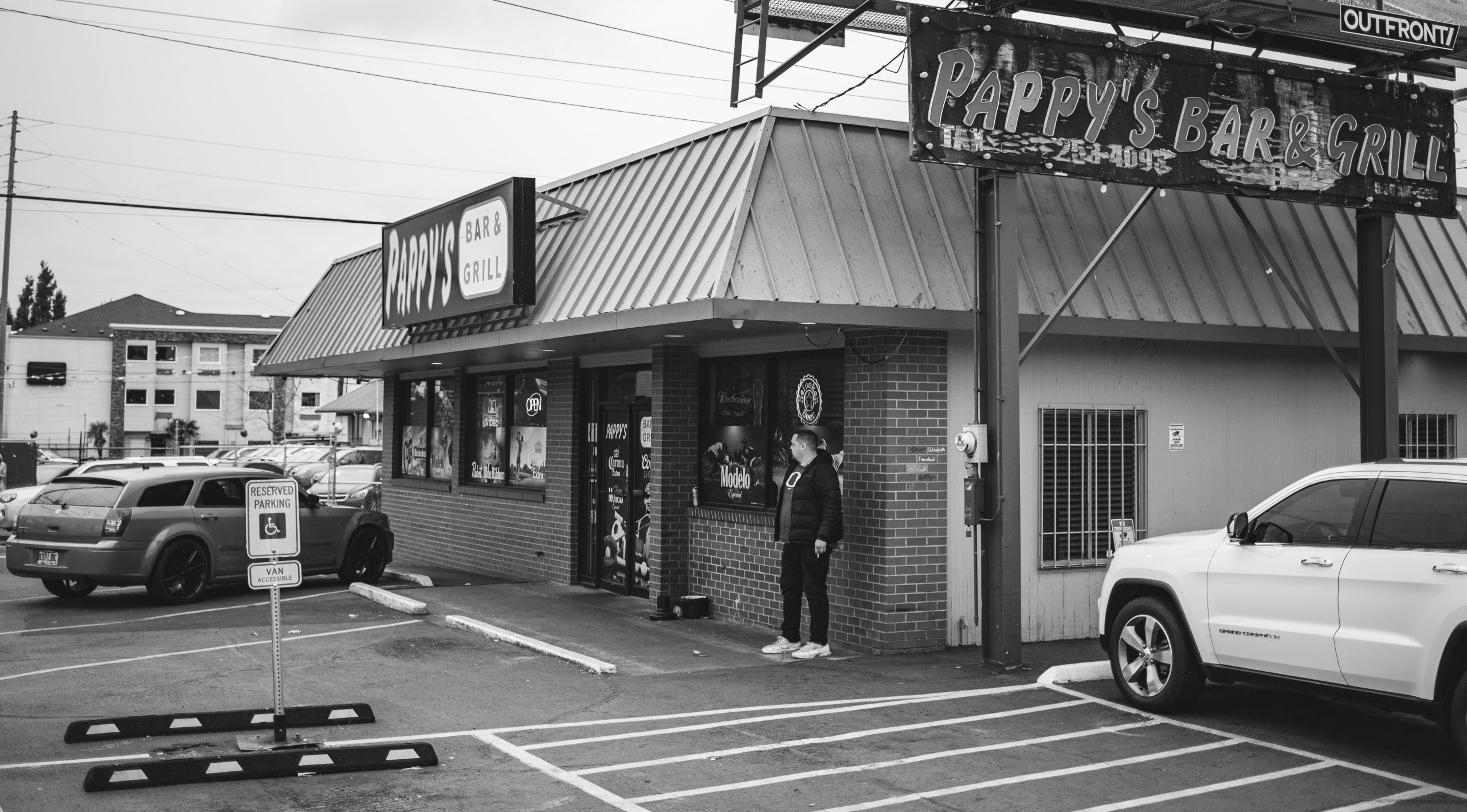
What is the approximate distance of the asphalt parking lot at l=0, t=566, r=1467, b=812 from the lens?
22.4ft

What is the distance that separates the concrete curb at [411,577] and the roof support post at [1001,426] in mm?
8945

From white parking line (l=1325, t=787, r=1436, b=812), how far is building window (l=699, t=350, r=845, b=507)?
5841 mm

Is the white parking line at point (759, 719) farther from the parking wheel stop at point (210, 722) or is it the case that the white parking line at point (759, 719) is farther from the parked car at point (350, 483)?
the parked car at point (350, 483)

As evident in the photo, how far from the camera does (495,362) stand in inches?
715

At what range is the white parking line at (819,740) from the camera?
24.6 ft

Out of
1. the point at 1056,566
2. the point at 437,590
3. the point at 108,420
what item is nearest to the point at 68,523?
the point at 437,590

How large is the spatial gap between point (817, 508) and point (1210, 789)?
461cm

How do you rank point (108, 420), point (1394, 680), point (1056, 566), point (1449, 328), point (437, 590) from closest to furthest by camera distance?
point (1394, 680) → point (1056, 566) → point (1449, 328) → point (437, 590) → point (108, 420)

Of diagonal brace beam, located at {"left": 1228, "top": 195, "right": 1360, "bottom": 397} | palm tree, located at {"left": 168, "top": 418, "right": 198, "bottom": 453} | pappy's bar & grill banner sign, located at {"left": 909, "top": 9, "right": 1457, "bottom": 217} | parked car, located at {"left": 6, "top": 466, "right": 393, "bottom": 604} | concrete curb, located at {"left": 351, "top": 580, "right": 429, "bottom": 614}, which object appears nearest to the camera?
pappy's bar & grill banner sign, located at {"left": 909, "top": 9, "right": 1457, "bottom": 217}

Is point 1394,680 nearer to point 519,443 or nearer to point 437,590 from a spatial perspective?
point 437,590

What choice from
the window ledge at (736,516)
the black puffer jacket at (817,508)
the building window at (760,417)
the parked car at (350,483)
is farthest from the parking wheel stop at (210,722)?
the parked car at (350,483)

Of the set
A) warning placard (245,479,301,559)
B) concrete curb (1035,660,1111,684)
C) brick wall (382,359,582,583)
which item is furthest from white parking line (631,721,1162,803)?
brick wall (382,359,582,583)

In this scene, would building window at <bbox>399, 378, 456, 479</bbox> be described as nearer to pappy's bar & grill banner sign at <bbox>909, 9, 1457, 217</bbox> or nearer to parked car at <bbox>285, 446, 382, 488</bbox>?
pappy's bar & grill banner sign at <bbox>909, 9, 1457, 217</bbox>

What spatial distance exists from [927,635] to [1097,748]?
3.46 meters
